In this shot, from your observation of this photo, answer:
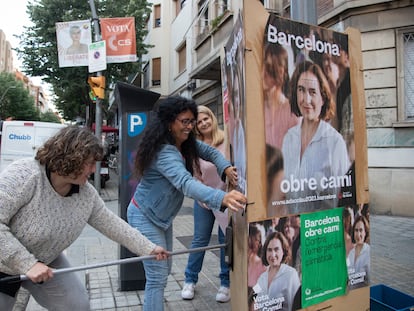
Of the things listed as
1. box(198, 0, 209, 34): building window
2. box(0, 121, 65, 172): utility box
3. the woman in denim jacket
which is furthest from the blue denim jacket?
box(198, 0, 209, 34): building window

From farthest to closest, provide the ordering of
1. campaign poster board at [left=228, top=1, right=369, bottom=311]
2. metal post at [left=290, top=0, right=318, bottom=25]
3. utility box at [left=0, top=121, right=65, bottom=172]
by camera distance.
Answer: utility box at [left=0, top=121, right=65, bottom=172] < metal post at [left=290, top=0, right=318, bottom=25] < campaign poster board at [left=228, top=1, right=369, bottom=311]

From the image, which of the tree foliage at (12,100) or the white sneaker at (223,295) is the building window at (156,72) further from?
the white sneaker at (223,295)

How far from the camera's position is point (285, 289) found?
2.18m

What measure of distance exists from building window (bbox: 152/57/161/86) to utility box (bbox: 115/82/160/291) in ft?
72.6

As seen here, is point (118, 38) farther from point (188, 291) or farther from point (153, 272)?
point (153, 272)

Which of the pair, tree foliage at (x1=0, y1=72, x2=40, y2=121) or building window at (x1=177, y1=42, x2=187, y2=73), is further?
tree foliage at (x1=0, y1=72, x2=40, y2=121)

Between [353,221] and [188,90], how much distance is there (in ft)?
57.9

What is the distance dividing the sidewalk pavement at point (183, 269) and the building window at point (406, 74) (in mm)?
2664

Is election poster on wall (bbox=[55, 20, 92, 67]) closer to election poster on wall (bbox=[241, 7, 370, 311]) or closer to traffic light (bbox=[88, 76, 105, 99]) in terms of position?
traffic light (bbox=[88, 76, 105, 99])

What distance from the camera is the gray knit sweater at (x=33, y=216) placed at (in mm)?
1821

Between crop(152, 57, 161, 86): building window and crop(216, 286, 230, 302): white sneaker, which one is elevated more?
crop(152, 57, 161, 86): building window

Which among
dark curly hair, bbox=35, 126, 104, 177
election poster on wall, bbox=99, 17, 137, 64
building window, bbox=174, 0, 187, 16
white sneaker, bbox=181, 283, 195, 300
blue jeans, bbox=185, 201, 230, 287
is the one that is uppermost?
building window, bbox=174, 0, 187, 16

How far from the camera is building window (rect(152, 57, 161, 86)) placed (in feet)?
83.4

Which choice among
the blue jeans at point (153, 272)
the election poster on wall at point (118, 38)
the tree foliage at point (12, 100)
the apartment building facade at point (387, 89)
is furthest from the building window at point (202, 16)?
the tree foliage at point (12, 100)
